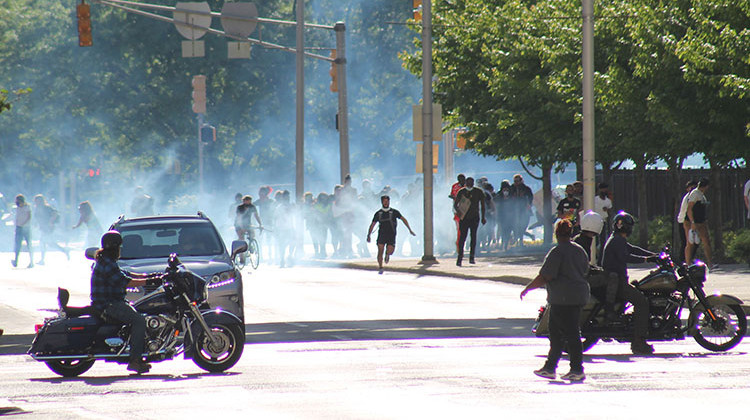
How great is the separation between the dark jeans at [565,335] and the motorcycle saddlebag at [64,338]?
3952mm

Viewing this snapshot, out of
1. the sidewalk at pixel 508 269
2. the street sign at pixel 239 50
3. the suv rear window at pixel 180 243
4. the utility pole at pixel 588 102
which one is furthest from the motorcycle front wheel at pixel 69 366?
the street sign at pixel 239 50

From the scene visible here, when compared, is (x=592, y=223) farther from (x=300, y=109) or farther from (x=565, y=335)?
(x=300, y=109)

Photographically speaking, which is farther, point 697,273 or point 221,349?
point 697,273

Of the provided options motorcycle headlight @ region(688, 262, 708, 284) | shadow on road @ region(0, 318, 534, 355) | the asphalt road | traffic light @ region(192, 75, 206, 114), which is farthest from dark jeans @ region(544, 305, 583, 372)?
traffic light @ region(192, 75, 206, 114)

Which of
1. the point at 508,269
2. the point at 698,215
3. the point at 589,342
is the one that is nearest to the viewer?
the point at 589,342

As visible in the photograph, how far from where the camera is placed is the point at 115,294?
487 inches

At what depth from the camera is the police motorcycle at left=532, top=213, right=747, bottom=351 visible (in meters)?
13.6

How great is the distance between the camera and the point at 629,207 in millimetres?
35500

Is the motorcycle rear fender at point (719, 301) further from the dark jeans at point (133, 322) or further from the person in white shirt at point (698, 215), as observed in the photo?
the person in white shirt at point (698, 215)

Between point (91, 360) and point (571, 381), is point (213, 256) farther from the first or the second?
point (571, 381)

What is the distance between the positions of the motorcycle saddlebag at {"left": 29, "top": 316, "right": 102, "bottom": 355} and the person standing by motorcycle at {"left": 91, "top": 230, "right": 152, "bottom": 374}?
0.23m

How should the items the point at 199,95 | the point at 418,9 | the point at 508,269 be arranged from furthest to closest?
the point at 199,95, the point at 418,9, the point at 508,269

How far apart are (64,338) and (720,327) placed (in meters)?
6.31

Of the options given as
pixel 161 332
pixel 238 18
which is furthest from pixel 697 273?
pixel 238 18
